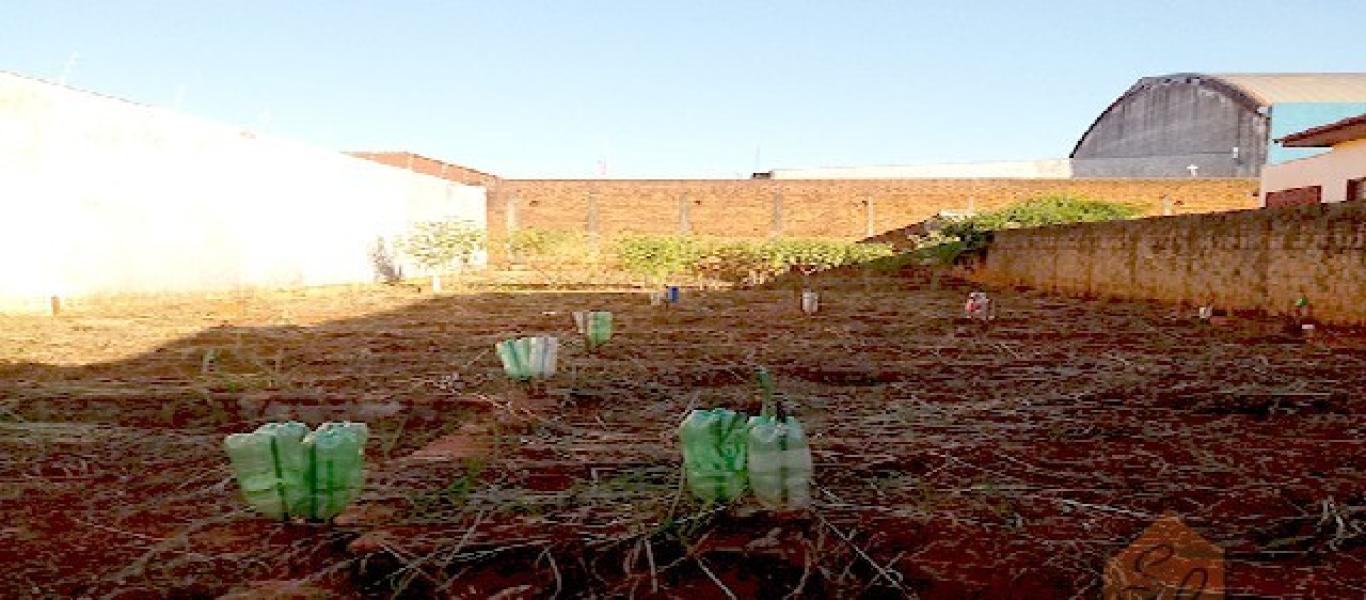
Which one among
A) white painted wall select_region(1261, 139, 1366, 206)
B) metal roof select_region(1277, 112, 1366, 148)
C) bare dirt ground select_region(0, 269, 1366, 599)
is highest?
metal roof select_region(1277, 112, 1366, 148)

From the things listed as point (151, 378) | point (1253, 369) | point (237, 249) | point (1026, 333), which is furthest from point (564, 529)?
point (237, 249)

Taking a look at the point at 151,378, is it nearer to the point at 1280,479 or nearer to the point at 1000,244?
the point at 1280,479

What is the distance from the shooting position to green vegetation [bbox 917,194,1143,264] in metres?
17.9

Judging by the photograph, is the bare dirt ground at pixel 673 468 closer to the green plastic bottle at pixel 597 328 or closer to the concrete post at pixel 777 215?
the green plastic bottle at pixel 597 328

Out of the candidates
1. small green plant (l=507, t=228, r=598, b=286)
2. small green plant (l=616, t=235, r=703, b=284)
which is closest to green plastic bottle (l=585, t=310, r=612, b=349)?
small green plant (l=616, t=235, r=703, b=284)

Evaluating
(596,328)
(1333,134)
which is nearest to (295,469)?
(596,328)

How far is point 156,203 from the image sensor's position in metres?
11.2

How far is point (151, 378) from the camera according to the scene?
498cm

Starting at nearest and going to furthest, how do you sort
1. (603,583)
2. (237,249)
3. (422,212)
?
(603,583) < (237,249) < (422,212)

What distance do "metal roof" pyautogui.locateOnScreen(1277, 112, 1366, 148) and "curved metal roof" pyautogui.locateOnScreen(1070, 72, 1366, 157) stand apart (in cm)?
1057

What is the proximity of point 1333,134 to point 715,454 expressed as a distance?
1520 cm

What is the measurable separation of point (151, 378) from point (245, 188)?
367 inches

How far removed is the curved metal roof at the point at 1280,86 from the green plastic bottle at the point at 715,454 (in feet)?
87.3

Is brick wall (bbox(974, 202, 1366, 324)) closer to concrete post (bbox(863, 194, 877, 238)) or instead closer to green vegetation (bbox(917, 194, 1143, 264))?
green vegetation (bbox(917, 194, 1143, 264))
